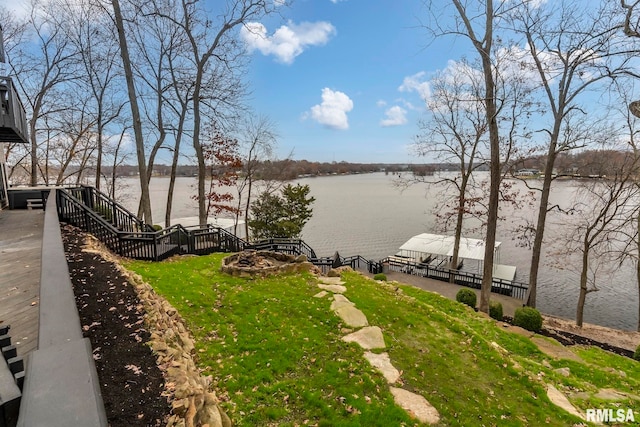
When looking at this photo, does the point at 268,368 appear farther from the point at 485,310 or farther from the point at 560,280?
the point at 560,280

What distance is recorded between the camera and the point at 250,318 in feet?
20.2

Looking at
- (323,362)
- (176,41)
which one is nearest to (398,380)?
(323,362)

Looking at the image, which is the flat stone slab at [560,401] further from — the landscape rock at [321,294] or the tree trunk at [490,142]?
the tree trunk at [490,142]

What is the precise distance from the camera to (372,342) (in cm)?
568

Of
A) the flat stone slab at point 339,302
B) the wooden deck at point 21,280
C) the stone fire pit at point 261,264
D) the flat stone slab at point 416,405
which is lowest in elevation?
the flat stone slab at point 416,405

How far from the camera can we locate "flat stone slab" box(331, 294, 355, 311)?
6.89 meters

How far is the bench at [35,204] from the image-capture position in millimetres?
11225

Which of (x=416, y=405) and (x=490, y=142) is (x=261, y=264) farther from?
(x=490, y=142)

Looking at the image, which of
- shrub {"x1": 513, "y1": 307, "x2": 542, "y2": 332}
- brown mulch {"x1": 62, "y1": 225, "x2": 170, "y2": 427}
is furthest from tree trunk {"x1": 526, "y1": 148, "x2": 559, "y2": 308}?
brown mulch {"x1": 62, "y1": 225, "x2": 170, "y2": 427}

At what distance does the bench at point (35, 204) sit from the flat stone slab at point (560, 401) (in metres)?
15.4

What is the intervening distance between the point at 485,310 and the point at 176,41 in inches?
709

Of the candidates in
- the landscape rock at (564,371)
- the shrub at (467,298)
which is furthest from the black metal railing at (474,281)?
the landscape rock at (564,371)

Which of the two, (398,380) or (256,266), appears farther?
(256,266)

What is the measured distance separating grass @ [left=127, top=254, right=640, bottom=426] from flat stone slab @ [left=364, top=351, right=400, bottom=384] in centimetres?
13
